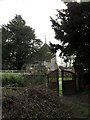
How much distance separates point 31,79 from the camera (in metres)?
13.5

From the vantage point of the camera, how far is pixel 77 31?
12.2 meters

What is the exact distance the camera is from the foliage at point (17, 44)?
48.3 metres

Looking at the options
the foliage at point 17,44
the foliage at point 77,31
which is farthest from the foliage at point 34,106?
the foliage at point 17,44

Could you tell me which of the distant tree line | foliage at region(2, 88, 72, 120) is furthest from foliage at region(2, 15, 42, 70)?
foliage at region(2, 88, 72, 120)

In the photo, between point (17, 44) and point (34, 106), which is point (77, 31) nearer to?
point (34, 106)

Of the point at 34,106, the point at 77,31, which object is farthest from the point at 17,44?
the point at 34,106

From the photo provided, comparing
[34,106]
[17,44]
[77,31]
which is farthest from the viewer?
[17,44]

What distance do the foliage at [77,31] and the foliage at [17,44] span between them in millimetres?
34589

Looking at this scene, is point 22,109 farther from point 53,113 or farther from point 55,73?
point 55,73

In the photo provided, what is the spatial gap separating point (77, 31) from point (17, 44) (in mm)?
37250

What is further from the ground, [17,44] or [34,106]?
[17,44]

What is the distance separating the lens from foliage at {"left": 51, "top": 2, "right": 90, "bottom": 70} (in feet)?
38.4

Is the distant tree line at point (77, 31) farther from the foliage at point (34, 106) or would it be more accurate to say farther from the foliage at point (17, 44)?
the foliage at point (17, 44)

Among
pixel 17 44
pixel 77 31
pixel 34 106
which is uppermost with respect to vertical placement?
pixel 17 44
